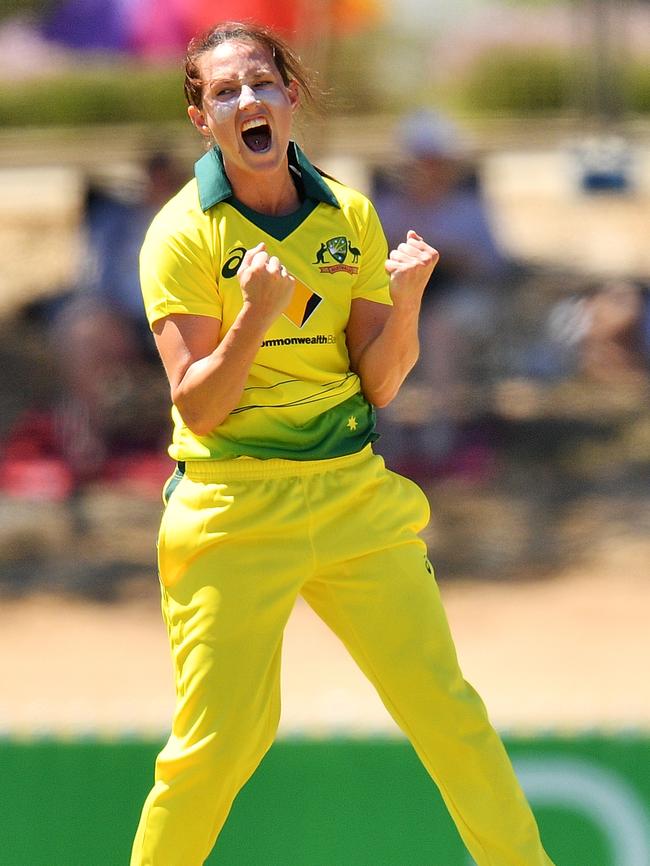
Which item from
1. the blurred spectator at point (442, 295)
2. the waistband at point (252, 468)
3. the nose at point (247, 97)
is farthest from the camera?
the blurred spectator at point (442, 295)

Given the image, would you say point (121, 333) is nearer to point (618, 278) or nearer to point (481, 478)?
point (481, 478)

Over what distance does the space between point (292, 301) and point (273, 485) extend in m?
0.31

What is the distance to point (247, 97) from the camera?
237 cm

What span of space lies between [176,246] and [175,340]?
153 mm

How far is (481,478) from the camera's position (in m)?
8.33

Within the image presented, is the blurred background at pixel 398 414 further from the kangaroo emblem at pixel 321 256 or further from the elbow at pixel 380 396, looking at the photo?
the kangaroo emblem at pixel 321 256

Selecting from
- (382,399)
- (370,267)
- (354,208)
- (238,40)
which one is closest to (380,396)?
(382,399)

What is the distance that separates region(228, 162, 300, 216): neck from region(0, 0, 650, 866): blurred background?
1.37 m

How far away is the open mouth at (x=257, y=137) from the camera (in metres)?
2.41

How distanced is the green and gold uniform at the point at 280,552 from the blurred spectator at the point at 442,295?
196 inches

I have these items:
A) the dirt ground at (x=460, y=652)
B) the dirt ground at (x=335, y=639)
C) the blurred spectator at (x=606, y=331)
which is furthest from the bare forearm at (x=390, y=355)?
the blurred spectator at (x=606, y=331)

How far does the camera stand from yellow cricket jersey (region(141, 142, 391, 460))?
2.40 meters

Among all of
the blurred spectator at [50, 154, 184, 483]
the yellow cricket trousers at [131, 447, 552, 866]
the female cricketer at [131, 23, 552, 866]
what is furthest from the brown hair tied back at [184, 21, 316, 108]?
the blurred spectator at [50, 154, 184, 483]

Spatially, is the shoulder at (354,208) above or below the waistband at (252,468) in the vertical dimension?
above
